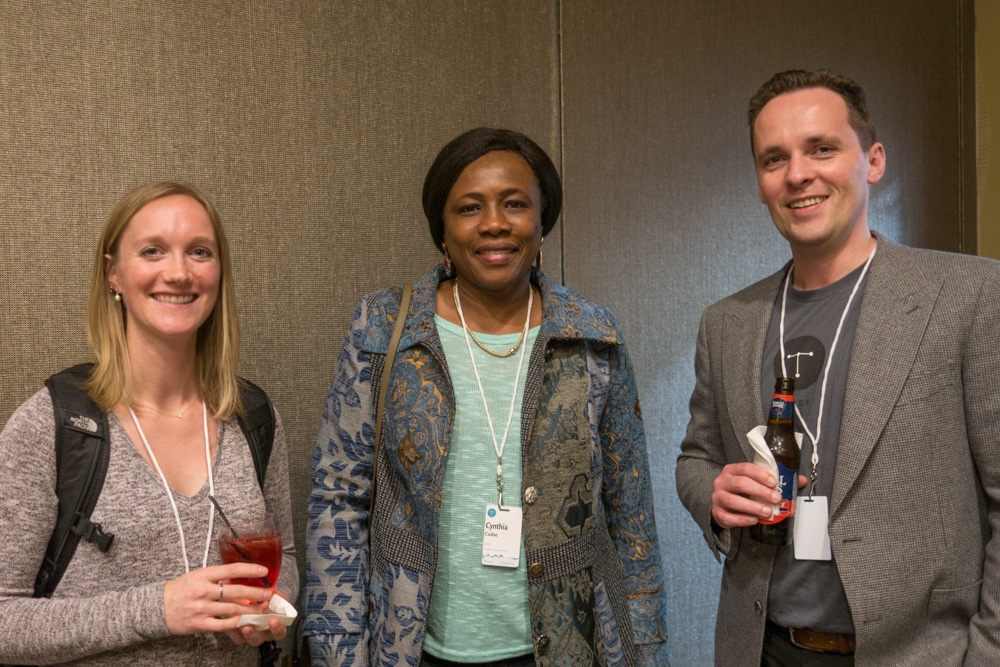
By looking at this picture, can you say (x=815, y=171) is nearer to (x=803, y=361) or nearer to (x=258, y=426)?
(x=803, y=361)

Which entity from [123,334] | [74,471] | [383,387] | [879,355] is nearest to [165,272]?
[123,334]

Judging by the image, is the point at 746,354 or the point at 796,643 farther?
the point at 746,354

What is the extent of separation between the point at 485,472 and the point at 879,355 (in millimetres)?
876

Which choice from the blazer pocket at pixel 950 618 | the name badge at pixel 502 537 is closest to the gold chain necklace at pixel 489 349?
the name badge at pixel 502 537

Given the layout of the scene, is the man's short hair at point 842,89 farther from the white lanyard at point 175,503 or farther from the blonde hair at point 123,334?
the white lanyard at point 175,503

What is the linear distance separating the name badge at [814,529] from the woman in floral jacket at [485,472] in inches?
18.0

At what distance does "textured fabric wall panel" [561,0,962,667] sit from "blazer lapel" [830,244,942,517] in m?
1.27

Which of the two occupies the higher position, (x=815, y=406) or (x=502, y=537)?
(x=815, y=406)

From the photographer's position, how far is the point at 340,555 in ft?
6.16

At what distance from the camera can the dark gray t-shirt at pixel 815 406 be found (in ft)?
5.54

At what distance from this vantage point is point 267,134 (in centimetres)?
236

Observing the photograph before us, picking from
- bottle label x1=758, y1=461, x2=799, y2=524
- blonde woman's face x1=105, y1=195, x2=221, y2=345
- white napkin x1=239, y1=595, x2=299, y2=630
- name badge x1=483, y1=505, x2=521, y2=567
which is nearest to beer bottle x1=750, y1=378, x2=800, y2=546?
bottle label x1=758, y1=461, x2=799, y2=524

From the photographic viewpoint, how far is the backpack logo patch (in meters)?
1.58

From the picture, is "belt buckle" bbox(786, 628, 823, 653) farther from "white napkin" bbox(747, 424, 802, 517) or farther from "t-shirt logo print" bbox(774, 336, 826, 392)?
"t-shirt logo print" bbox(774, 336, 826, 392)
